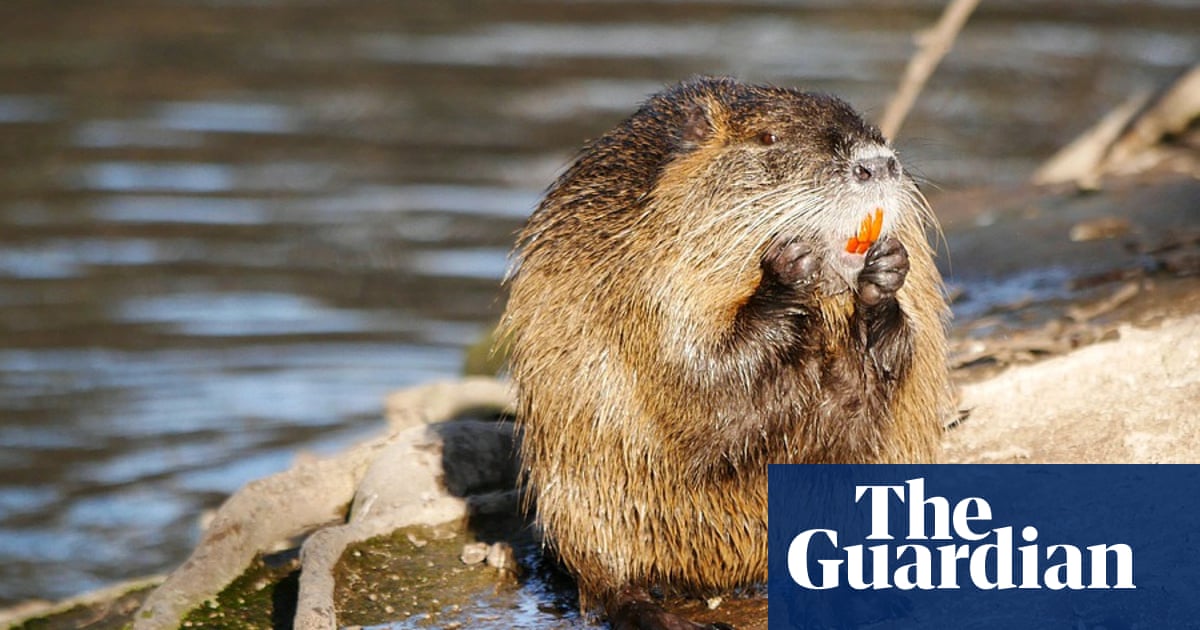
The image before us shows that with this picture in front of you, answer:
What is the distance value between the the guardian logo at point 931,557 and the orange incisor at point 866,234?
62 cm

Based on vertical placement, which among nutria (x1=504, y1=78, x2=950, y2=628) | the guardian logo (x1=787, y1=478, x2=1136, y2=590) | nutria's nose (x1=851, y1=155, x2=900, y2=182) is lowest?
the guardian logo (x1=787, y1=478, x2=1136, y2=590)

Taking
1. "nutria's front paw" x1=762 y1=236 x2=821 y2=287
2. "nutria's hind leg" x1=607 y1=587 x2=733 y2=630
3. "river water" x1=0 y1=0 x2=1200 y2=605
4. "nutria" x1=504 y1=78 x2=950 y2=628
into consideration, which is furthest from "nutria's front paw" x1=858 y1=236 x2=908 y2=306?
"river water" x1=0 y1=0 x2=1200 y2=605

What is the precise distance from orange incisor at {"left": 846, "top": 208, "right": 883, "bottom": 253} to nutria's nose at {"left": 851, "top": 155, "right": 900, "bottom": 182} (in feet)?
0.25

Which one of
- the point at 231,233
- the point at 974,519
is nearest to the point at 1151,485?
the point at 974,519

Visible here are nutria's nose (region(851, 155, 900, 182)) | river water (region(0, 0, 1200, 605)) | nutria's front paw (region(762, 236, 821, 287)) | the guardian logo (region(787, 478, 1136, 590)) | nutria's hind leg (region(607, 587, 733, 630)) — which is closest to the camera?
nutria's nose (region(851, 155, 900, 182))

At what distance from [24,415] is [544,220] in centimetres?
506

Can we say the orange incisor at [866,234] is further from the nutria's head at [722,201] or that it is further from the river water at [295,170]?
the river water at [295,170]

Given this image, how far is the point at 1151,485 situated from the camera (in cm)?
460

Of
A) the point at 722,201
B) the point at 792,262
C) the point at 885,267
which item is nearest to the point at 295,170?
the point at 722,201

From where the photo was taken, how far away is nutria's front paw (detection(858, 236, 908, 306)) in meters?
3.93

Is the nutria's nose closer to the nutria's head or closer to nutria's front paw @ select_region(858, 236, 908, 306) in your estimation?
the nutria's head

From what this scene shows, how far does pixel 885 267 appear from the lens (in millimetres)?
3930

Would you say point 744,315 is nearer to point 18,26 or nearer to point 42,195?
point 42,195

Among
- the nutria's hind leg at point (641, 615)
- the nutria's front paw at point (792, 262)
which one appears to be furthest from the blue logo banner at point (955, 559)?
the nutria's front paw at point (792, 262)
